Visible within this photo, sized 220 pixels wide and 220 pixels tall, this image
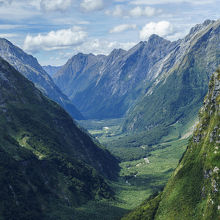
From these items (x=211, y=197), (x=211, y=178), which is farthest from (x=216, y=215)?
(x=211, y=178)

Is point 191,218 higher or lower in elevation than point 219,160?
lower

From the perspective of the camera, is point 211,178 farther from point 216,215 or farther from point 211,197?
point 216,215

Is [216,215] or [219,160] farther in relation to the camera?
[219,160]

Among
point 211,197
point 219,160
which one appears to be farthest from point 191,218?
point 219,160

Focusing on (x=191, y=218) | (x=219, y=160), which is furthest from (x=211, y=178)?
(x=191, y=218)

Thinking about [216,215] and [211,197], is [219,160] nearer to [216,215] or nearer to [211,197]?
[211,197]

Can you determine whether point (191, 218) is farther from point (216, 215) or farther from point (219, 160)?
point (219, 160)

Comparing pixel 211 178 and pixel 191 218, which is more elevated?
pixel 211 178

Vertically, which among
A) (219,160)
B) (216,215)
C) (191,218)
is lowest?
(191,218)
